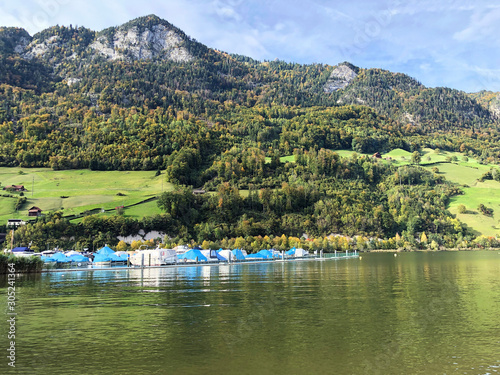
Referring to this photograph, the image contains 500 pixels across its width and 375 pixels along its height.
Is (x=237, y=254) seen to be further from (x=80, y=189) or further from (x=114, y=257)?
(x=80, y=189)

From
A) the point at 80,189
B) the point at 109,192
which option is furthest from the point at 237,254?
the point at 80,189

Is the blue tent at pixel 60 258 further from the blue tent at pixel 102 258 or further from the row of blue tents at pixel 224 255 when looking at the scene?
the row of blue tents at pixel 224 255

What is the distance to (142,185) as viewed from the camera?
5413 inches

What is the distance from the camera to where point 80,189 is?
13025cm

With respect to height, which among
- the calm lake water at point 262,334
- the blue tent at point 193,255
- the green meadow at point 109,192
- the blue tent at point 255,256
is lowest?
the blue tent at point 255,256

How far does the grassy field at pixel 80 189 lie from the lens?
11325cm

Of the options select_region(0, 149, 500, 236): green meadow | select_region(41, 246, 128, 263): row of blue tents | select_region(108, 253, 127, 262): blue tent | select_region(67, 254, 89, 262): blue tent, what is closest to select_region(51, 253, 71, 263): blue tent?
select_region(41, 246, 128, 263): row of blue tents

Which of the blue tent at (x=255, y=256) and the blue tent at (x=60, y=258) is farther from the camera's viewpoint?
the blue tent at (x=255, y=256)

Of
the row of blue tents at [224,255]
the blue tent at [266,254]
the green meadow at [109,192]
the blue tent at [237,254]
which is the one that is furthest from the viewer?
the green meadow at [109,192]

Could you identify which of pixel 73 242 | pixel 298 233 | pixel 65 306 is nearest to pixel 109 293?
pixel 65 306

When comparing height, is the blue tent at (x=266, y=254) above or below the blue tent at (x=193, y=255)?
below

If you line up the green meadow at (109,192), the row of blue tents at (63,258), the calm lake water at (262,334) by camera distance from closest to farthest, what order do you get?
the calm lake water at (262,334) → the row of blue tents at (63,258) → the green meadow at (109,192)

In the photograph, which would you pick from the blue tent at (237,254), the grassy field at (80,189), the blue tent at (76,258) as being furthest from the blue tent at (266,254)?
the blue tent at (76,258)

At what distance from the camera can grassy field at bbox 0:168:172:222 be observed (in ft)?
372
